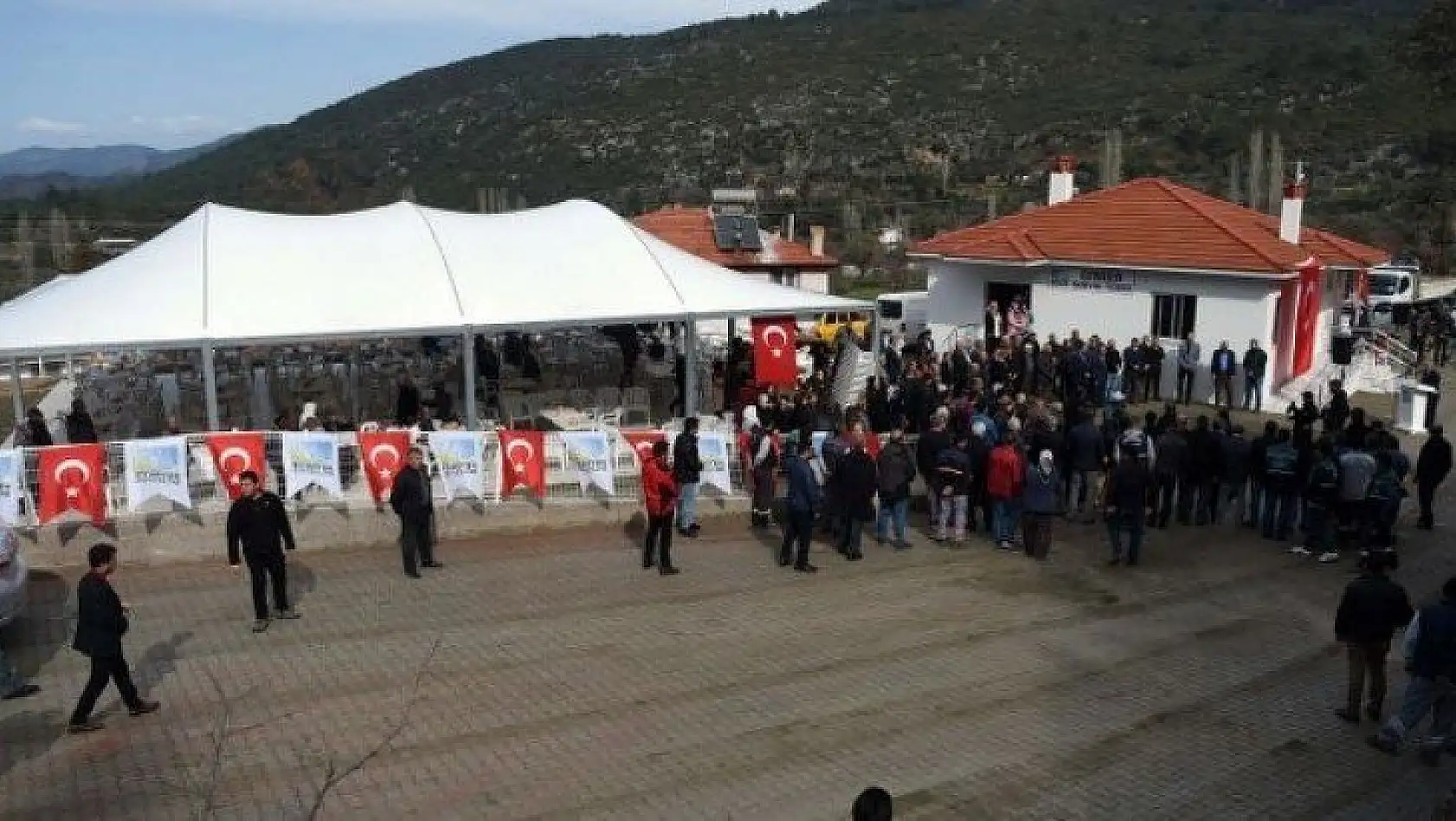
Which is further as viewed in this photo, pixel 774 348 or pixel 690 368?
pixel 774 348

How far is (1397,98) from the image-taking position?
65438mm

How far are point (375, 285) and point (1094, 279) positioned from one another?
14.5m

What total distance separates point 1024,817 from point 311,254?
39.3 feet

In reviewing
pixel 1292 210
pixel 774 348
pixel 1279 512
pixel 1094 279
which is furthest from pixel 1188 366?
pixel 774 348

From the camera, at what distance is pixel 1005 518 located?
44.1 feet

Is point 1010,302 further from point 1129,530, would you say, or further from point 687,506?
point 687,506

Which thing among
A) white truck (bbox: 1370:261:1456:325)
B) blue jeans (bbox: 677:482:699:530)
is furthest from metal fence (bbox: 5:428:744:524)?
white truck (bbox: 1370:261:1456:325)

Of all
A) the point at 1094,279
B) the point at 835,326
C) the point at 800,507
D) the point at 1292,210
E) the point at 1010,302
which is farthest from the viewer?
the point at 835,326

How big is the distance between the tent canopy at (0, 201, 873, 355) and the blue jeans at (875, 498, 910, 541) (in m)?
4.18

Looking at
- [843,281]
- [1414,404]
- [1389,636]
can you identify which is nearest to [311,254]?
[1389,636]

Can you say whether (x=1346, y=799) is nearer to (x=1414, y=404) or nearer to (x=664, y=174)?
(x=1414, y=404)

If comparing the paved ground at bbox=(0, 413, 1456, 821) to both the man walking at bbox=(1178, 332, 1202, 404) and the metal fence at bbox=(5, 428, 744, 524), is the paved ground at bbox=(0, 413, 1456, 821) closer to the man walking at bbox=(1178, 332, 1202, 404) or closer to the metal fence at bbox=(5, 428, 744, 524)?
the metal fence at bbox=(5, 428, 744, 524)

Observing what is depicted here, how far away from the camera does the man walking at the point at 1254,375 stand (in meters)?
20.8

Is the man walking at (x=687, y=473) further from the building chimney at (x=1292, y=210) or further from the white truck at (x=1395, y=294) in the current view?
the white truck at (x=1395, y=294)
